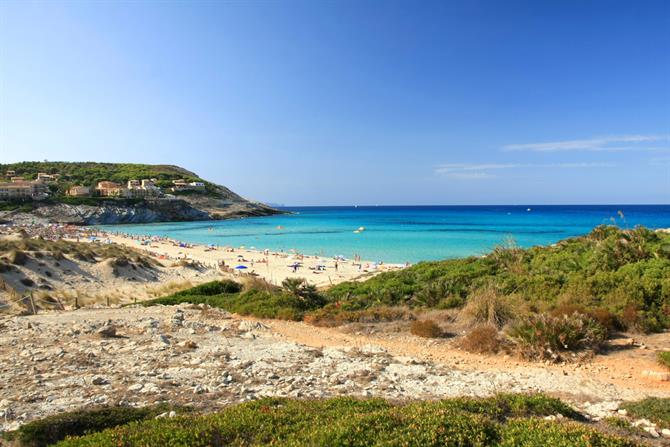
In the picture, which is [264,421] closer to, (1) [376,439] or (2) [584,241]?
(1) [376,439]

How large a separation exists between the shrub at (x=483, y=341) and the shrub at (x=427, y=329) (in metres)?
0.81

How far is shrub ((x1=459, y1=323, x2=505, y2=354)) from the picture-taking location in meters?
9.02

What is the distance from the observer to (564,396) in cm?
644

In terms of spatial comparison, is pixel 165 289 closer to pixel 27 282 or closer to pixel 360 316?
→ pixel 27 282

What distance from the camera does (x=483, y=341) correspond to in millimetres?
9188

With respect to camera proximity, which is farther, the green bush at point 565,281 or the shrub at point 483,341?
the green bush at point 565,281

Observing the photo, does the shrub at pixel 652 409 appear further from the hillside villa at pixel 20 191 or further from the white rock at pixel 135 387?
the hillside villa at pixel 20 191

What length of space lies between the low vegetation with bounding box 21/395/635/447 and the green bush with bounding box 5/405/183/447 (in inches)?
17.3

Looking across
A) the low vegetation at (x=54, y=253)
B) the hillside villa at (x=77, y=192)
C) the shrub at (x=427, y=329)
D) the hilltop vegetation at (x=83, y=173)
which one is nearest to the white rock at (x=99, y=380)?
the shrub at (x=427, y=329)

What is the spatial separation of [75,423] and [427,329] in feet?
25.8

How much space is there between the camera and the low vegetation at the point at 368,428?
4203 mm

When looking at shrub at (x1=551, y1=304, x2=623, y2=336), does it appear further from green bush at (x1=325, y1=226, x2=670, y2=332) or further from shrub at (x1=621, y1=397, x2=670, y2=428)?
shrub at (x1=621, y1=397, x2=670, y2=428)

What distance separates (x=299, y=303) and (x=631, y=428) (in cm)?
1087

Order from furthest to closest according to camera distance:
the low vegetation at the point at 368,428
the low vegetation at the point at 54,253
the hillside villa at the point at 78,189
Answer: the hillside villa at the point at 78,189, the low vegetation at the point at 54,253, the low vegetation at the point at 368,428
